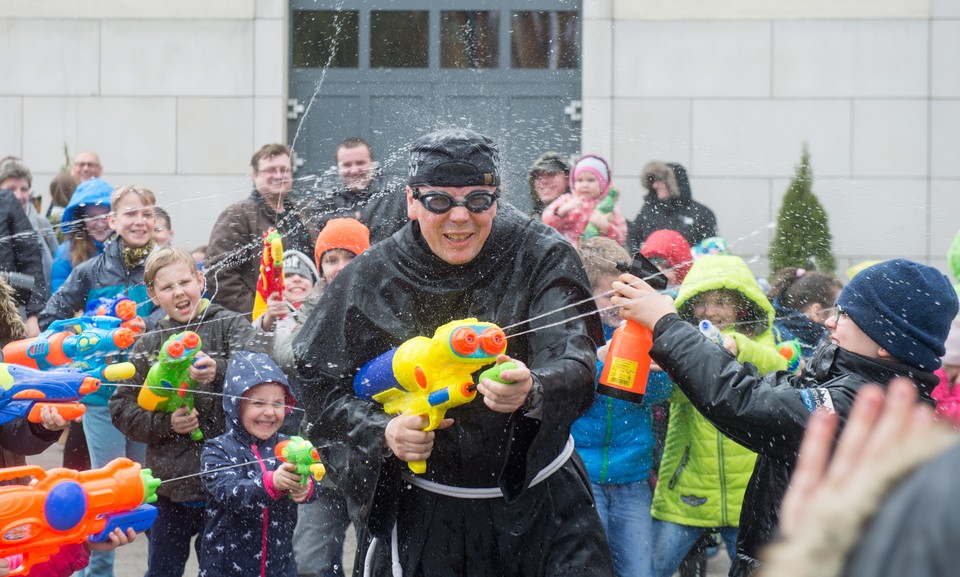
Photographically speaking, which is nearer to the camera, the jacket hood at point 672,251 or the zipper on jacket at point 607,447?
the jacket hood at point 672,251

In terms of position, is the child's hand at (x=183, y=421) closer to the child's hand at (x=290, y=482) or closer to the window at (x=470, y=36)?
the child's hand at (x=290, y=482)

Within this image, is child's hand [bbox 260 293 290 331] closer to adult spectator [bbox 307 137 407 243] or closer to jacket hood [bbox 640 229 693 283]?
adult spectator [bbox 307 137 407 243]

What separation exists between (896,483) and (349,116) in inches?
324

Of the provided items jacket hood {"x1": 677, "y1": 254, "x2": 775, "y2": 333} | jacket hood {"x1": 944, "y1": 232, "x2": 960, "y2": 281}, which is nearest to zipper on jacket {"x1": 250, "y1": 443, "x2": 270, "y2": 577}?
jacket hood {"x1": 677, "y1": 254, "x2": 775, "y2": 333}

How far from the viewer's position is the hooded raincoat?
3.59 m

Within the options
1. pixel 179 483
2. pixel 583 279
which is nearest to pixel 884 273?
pixel 583 279

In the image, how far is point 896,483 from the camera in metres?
1.18

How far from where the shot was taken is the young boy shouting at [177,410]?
216 inches

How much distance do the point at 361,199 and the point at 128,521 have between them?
227 cm

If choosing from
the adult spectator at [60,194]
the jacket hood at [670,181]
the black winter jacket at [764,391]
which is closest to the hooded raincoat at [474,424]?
the black winter jacket at [764,391]

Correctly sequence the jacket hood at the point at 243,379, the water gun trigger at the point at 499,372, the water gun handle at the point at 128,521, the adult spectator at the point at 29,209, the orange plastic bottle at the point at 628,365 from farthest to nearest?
the adult spectator at the point at 29,209
the jacket hood at the point at 243,379
the water gun handle at the point at 128,521
the orange plastic bottle at the point at 628,365
the water gun trigger at the point at 499,372

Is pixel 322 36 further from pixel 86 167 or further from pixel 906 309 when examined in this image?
pixel 906 309

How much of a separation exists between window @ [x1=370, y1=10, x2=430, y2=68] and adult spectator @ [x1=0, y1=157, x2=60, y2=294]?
9.87ft

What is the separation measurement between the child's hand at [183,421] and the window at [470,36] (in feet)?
16.6
